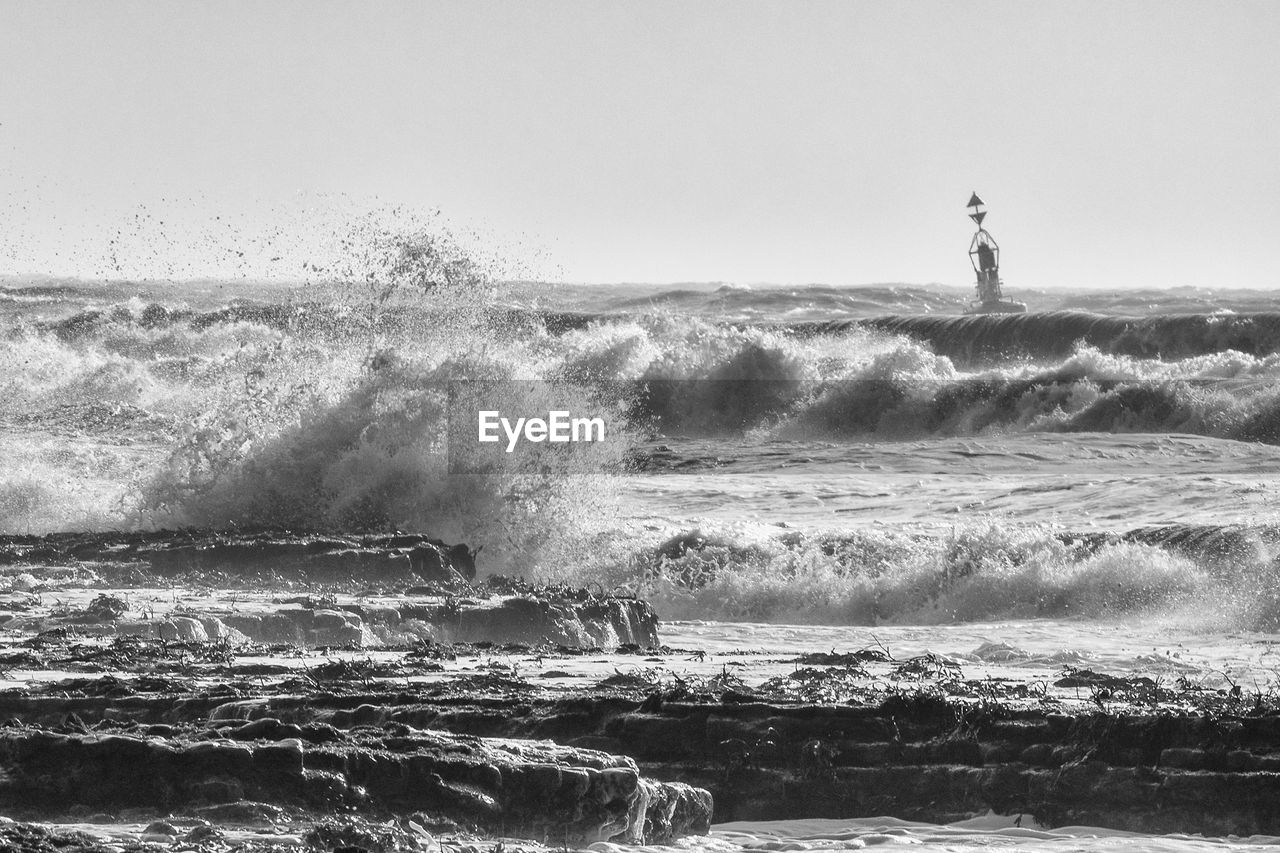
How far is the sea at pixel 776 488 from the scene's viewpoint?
12.3 meters

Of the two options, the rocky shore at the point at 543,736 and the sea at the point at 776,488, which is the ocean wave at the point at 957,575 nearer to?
the sea at the point at 776,488

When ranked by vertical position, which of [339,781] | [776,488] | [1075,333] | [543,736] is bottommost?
[776,488]

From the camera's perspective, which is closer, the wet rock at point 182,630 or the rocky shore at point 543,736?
the rocky shore at point 543,736

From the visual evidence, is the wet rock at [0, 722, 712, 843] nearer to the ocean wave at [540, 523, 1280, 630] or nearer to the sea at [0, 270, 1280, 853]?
the sea at [0, 270, 1280, 853]

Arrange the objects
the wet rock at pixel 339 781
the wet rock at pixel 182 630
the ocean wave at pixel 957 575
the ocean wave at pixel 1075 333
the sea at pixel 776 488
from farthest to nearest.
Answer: the ocean wave at pixel 1075 333 → the ocean wave at pixel 957 575 → the sea at pixel 776 488 → the wet rock at pixel 182 630 → the wet rock at pixel 339 781

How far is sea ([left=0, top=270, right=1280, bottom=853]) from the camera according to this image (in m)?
12.3

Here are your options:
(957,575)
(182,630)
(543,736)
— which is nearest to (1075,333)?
(957,575)

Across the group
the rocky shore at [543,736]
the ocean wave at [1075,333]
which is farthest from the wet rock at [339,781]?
the ocean wave at [1075,333]

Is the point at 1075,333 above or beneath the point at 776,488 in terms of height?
above

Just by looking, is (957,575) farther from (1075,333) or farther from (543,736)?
(1075,333)

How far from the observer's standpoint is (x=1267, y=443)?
26.5m

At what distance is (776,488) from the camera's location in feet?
71.1

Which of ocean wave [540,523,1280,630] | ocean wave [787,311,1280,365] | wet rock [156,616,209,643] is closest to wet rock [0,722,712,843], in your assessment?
wet rock [156,616,209,643]

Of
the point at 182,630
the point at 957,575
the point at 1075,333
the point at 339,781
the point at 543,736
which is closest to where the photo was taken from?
the point at 339,781
